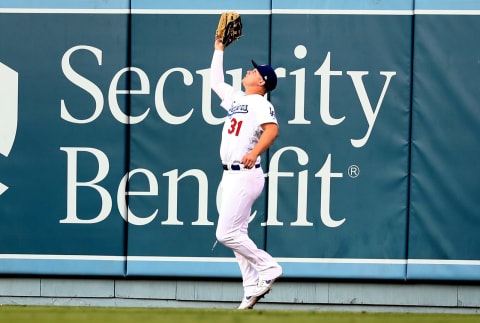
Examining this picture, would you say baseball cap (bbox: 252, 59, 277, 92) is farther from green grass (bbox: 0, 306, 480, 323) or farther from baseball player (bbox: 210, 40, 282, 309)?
green grass (bbox: 0, 306, 480, 323)

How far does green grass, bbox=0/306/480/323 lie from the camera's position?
646 cm

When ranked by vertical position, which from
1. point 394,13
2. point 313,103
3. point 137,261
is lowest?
point 137,261

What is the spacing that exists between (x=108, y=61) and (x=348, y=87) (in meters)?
2.00

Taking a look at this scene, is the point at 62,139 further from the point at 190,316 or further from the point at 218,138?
the point at 190,316

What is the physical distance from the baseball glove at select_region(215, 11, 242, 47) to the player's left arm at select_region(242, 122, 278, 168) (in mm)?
800

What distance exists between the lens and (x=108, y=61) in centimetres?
929

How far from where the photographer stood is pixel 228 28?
26.6ft

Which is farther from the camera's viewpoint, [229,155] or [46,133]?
[46,133]

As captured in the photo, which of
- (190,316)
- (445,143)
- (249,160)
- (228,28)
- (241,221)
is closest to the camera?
(190,316)

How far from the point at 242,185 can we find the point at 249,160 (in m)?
0.35

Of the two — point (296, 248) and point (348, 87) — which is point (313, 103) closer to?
point (348, 87)

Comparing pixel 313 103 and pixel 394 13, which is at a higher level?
pixel 394 13

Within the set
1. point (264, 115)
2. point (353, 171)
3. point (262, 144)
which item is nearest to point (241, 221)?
point (262, 144)

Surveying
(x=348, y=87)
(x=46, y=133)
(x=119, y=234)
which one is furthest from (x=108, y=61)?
(x=348, y=87)
